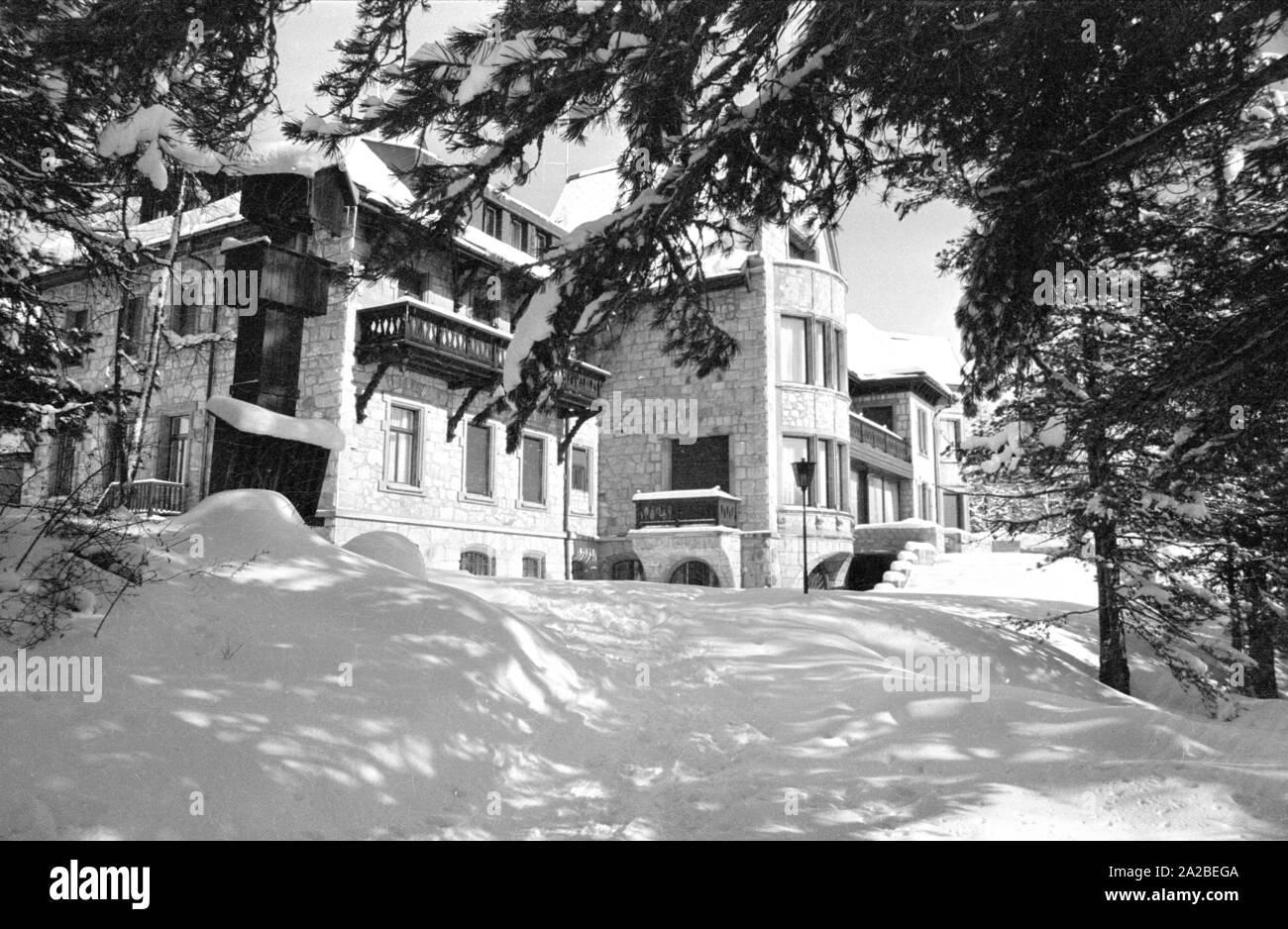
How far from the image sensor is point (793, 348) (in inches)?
901

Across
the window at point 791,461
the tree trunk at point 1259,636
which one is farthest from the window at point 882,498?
the tree trunk at point 1259,636

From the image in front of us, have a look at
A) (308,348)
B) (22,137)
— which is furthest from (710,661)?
(308,348)

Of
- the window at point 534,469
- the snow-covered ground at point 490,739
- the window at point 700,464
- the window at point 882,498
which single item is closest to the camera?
the snow-covered ground at point 490,739

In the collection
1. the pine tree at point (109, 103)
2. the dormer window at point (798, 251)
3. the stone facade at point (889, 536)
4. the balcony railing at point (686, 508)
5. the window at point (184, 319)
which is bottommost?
the stone facade at point (889, 536)

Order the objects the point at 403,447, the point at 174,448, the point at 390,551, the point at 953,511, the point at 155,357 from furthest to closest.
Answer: the point at 953,511
the point at 174,448
the point at 403,447
the point at 155,357
the point at 390,551

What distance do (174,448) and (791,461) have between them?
15.6 metres

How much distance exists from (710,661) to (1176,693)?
27.3ft

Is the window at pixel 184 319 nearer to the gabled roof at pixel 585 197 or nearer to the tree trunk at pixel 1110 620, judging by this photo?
the gabled roof at pixel 585 197

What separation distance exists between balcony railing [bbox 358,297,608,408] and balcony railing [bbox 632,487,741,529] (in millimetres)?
5816

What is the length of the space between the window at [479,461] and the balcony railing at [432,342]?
1.49m

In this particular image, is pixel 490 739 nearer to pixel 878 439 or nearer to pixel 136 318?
pixel 136 318

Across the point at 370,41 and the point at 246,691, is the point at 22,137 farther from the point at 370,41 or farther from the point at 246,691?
the point at 246,691

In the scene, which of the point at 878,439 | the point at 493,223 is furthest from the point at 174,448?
the point at 878,439

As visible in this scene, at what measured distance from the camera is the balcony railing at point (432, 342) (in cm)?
1592
